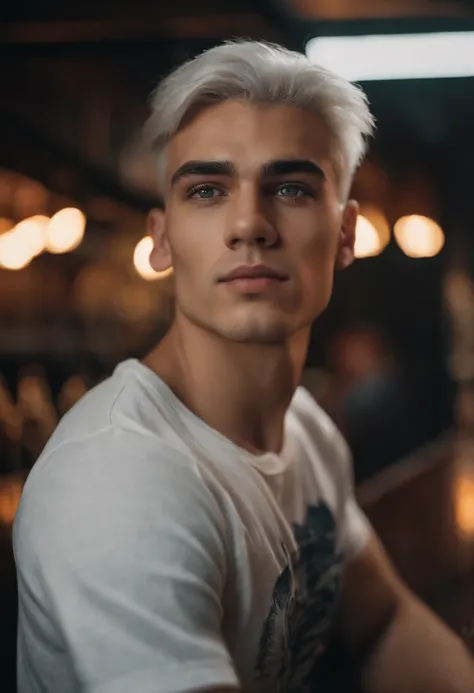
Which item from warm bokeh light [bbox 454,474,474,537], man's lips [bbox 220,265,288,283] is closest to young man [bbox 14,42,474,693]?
man's lips [bbox 220,265,288,283]

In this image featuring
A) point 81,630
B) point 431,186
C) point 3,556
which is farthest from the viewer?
point 431,186

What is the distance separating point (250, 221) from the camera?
1.84 ft

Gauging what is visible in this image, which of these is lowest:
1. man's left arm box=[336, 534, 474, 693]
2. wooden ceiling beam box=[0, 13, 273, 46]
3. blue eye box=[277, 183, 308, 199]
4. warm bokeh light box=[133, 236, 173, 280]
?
man's left arm box=[336, 534, 474, 693]

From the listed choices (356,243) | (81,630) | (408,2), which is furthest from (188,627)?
(408,2)

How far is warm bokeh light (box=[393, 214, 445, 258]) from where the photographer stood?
2.31 ft

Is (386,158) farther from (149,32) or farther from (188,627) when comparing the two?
(188,627)

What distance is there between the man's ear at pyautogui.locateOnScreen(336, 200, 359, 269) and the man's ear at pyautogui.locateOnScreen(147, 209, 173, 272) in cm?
13

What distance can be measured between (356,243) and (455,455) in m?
0.22

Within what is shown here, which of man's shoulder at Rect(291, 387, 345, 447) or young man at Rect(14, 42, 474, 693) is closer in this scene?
young man at Rect(14, 42, 474, 693)

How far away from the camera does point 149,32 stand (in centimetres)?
67

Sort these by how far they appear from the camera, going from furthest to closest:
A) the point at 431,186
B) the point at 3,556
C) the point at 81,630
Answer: the point at 431,186, the point at 3,556, the point at 81,630

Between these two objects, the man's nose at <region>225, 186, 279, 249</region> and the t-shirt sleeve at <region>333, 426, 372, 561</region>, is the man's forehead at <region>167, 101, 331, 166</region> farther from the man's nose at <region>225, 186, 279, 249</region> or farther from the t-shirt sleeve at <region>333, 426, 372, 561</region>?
the t-shirt sleeve at <region>333, 426, 372, 561</region>

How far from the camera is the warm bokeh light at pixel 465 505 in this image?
0.75 metres

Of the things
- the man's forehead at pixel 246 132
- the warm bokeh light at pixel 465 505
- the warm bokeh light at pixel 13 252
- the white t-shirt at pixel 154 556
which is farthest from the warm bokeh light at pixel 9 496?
the warm bokeh light at pixel 465 505
